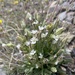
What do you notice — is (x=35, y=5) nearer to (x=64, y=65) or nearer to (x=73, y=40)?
(x=73, y=40)

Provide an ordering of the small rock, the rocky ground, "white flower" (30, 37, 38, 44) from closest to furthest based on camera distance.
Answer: "white flower" (30, 37, 38, 44) → the rocky ground → the small rock

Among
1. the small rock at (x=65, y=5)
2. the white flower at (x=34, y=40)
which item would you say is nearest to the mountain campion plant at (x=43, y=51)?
the white flower at (x=34, y=40)

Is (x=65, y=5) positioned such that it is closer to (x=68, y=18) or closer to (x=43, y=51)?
(x=68, y=18)

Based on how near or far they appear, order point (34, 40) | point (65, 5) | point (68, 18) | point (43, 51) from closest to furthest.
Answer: point (34, 40)
point (43, 51)
point (68, 18)
point (65, 5)

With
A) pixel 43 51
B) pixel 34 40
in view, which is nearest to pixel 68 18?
pixel 43 51

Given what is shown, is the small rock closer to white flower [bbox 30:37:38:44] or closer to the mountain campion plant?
the mountain campion plant

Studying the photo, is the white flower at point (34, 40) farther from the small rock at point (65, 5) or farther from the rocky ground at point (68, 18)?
the small rock at point (65, 5)

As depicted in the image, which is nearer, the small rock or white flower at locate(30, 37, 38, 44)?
white flower at locate(30, 37, 38, 44)

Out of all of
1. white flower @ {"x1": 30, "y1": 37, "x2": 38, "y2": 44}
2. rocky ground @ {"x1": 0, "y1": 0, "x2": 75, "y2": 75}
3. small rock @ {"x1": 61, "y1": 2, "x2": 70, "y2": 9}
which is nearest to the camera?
white flower @ {"x1": 30, "y1": 37, "x2": 38, "y2": 44}

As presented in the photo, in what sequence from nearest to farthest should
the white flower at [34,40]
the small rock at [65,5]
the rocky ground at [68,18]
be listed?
the white flower at [34,40] < the rocky ground at [68,18] < the small rock at [65,5]

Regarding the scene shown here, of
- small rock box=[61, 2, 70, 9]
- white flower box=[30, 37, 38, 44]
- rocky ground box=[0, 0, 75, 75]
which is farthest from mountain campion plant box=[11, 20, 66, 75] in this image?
small rock box=[61, 2, 70, 9]

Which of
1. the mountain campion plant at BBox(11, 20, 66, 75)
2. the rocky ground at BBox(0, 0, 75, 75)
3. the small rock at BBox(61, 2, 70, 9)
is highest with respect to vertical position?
the small rock at BBox(61, 2, 70, 9)

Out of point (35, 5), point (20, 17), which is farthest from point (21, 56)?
point (35, 5)
